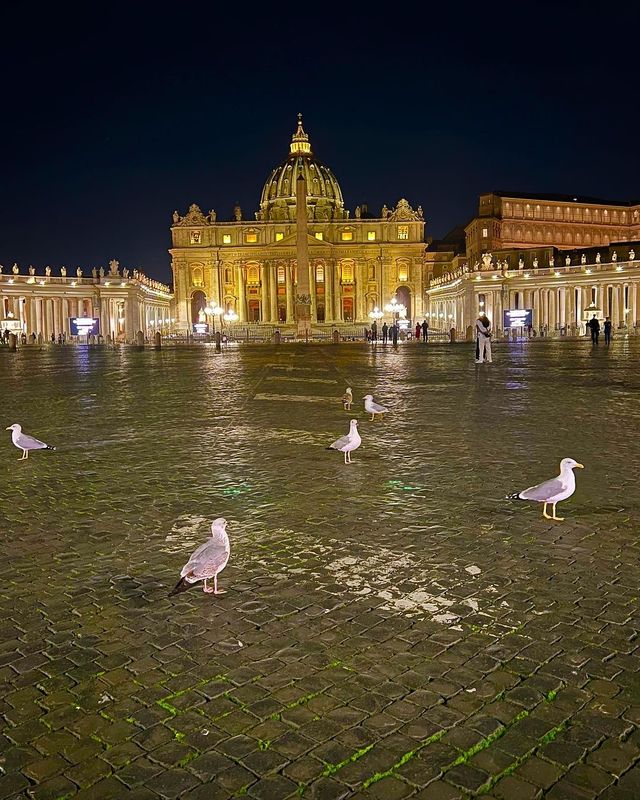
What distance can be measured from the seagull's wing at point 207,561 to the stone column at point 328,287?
109 metres

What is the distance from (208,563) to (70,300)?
82.3 m

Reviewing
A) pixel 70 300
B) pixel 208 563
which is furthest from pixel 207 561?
pixel 70 300

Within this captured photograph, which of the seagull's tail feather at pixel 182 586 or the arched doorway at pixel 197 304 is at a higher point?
the arched doorway at pixel 197 304

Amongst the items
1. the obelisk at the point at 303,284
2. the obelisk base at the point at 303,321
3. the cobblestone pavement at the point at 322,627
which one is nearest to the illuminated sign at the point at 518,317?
the obelisk at the point at 303,284

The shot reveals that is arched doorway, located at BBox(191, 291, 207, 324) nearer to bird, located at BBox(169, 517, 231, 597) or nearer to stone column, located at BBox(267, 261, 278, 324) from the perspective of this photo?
stone column, located at BBox(267, 261, 278, 324)

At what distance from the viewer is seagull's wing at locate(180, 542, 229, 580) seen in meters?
4.92

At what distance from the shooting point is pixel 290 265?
114 m

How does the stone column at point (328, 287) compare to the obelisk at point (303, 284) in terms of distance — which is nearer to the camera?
the obelisk at point (303, 284)

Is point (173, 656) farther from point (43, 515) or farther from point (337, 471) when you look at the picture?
point (337, 471)

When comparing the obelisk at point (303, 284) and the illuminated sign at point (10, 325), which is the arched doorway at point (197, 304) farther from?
the illuminated sign at point (10, 325)

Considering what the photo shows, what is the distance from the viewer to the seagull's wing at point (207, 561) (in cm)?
492

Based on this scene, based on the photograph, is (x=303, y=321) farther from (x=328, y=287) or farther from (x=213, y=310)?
(x=328, y=287)

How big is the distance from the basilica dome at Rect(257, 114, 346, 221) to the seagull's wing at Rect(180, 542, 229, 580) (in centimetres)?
11934

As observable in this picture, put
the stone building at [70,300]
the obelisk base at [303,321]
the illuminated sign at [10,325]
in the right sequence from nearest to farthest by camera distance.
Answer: the illuminated sign at [10,325], the obelisk base at [303,321], the stone building at [70,300]
